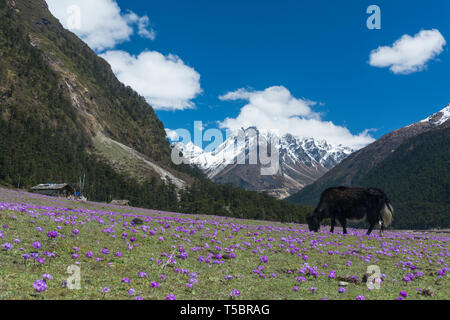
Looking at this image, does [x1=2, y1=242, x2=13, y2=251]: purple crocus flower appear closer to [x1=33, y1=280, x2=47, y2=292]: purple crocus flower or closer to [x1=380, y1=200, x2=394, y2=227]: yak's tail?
[x1=33, y1=280, x2=47, y2=292]: purple crocus flower

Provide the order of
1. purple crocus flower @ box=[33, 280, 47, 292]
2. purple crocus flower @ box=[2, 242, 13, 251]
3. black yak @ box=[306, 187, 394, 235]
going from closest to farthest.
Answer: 1. purple crocus flower @ box=[33, 280, 47, 292]
2. purple crocus flower @ box=[2, 242, 13, 251]
3. black yak @ box=[306, 187, 394, 235]

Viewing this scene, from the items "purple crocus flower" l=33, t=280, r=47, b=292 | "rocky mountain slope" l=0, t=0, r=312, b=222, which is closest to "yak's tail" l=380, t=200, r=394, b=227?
"purple crocus flower" l=33, t=280, r=47, b=292

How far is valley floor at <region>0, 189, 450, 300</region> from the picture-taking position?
9.40 m

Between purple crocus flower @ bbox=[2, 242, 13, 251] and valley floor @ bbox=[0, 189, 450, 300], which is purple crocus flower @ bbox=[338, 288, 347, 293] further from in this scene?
purple crocus flower @ bbox=[2, 242, 13, 251]

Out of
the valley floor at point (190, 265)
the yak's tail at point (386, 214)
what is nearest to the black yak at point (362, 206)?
the yak's tail at point (386, 214)

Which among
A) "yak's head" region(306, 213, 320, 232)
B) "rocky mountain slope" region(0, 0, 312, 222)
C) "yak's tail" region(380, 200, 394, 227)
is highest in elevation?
"rocky mountain slope" region(0, 0, 312, 222)

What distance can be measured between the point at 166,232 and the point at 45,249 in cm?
718

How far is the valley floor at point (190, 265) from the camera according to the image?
370 inches

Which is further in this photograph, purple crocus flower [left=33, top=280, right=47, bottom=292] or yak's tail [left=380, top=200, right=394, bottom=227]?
yak's tail [left=380, top=200, right=394, bottom=227]

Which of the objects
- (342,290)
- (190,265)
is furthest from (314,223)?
(342,290)

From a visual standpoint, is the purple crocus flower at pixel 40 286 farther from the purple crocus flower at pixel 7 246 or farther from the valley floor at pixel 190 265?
the purple crocus flower at pixel 7 246

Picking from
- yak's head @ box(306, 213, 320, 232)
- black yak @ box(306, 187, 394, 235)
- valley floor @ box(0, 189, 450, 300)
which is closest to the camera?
valley floor @ box(0, 189, 450, 300)

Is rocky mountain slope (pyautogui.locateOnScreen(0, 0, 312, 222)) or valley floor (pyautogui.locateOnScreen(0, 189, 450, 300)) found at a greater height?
rocky mountain slope (pyautogui.locateOnScreen(0, 0, 312, 222))

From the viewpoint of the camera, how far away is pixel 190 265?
1279 centimetres
